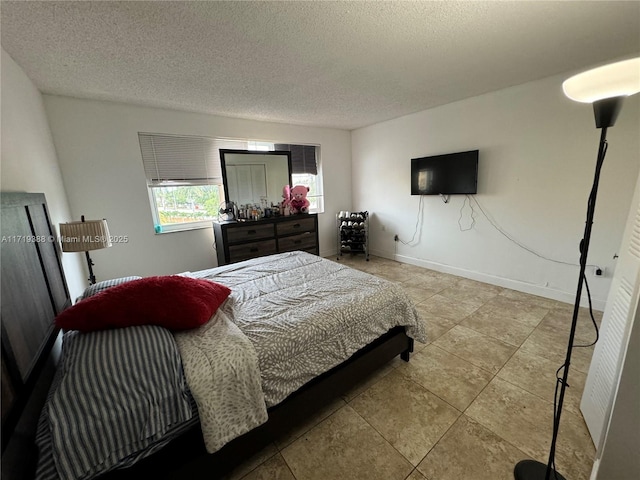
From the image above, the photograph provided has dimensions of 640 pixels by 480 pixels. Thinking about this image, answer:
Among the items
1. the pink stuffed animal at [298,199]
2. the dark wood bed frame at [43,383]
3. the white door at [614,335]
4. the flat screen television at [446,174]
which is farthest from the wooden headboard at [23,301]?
the flat screen television at [446,174]

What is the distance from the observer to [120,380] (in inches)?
36.6

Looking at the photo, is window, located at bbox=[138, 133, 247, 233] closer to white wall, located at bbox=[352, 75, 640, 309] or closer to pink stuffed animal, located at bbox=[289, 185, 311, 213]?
pink stuffed animal, located at bbox=[289, 185, 311, 213]

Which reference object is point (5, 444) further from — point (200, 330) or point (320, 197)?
point (320, 197)

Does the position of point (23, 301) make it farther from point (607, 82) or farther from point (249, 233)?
point (249, 233)

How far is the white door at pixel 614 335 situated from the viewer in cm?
114

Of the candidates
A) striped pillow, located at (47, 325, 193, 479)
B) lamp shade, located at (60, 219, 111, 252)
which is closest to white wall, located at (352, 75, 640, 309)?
striped pillow, located at (47, 325, 193, 479)

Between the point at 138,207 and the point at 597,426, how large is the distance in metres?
4.22

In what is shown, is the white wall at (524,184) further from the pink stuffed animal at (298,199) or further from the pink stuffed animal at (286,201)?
the pink stuffed animal at (286,201)

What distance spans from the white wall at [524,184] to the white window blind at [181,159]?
8.88 feet

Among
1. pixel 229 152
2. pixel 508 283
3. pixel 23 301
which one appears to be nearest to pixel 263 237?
pixel 229 152

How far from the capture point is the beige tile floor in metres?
1.24

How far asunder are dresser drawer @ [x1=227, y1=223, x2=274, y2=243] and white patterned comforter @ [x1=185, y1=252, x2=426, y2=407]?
3.59ft

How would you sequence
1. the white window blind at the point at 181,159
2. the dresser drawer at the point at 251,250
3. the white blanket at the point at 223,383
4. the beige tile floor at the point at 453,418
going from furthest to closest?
the dresser drawer at the point at 251,250 < the white window blind at the point at 181,159 < the beige tile floor at the point at 453,418 < the white blanket at the point at 223,383

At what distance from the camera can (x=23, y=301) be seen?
101cm
